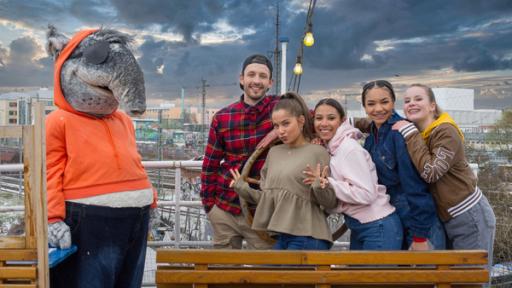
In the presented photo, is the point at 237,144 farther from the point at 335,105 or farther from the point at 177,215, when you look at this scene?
the point at 177,215

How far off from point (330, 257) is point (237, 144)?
1.01m

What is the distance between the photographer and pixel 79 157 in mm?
2260

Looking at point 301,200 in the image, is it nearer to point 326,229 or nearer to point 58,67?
point 326,229

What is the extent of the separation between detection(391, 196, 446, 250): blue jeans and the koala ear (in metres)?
1.91

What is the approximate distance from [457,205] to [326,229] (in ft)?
2.32

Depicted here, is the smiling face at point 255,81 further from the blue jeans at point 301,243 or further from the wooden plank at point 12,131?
the wooden plank at point 12,131

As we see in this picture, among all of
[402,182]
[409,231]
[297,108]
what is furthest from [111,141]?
[409,231]

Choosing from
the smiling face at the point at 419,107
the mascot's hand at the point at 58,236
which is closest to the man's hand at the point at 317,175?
the smiling face at the point at 419,107

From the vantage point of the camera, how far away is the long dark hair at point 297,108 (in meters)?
2.65

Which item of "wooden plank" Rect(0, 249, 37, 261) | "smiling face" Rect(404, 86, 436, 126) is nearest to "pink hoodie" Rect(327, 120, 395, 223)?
"smiling face" Rect(404, 86, 436, 126)

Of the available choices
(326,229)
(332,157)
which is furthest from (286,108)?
(326,229)

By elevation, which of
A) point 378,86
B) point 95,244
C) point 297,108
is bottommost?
point 95,244

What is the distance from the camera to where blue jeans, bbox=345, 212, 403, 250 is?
2504 millimetres

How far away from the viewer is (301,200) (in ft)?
8.41
